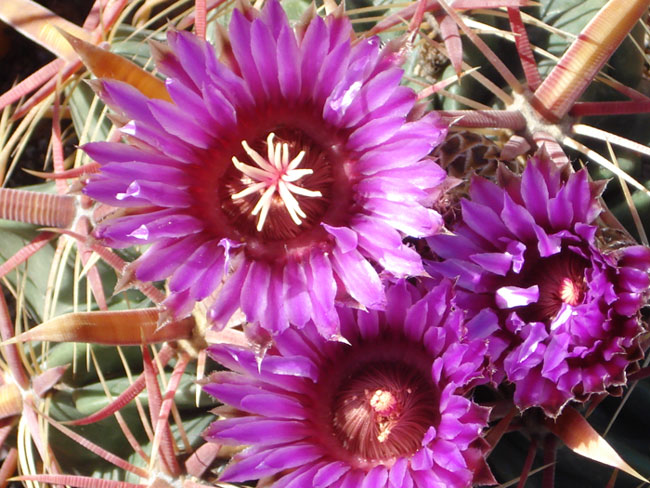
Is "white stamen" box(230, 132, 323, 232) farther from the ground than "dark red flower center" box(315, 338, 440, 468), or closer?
farther from the ground

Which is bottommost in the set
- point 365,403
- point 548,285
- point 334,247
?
point 365,403

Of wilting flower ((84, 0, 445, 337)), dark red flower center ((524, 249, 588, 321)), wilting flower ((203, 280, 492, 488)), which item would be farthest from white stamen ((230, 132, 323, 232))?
dark red flower center ((524, 249, 588, 321))

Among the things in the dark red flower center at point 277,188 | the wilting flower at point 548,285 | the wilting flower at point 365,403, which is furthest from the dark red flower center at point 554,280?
the dark red flower center at point 277,188

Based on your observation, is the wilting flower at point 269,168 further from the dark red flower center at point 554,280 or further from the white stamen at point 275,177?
the dark red flower center at point 554,280

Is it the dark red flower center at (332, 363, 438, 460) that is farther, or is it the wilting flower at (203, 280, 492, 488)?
the dark red flower center at (332, 363, 438, 460)

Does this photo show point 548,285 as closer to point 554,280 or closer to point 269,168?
point 554,280

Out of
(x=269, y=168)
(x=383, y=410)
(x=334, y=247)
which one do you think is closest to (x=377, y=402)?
(x=383, y=410)

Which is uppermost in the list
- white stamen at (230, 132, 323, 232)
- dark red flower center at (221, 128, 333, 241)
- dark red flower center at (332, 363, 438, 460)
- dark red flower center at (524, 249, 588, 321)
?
white stamen at (230, 132, 323, 232)

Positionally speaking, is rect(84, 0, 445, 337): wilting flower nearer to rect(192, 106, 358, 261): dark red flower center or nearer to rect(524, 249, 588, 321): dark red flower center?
rect(192, 106, 358, 261): dark red flower center
